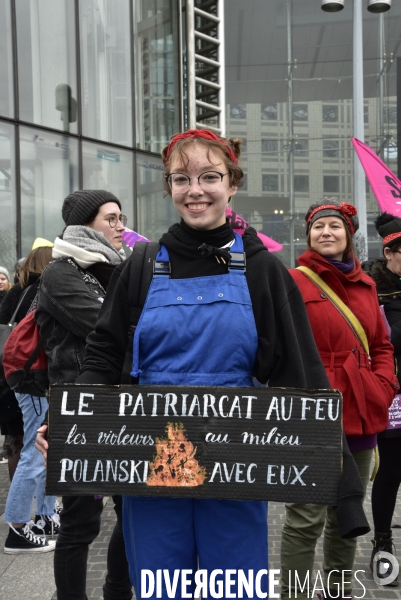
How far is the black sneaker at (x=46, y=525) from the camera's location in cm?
486

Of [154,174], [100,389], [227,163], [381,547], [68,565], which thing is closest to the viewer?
[100,389]

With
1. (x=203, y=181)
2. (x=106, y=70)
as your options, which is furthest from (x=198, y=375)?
(x=106, y=70)

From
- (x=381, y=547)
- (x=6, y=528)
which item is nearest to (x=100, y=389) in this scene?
(x=381, y=547)

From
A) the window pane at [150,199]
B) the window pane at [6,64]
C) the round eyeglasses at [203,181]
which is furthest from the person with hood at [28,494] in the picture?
the window pane at [150,199]

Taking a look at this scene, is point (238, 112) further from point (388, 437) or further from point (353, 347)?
point (353, 347)

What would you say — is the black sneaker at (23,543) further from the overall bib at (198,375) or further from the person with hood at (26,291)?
the overall bib at (198,375)

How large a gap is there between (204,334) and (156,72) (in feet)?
49.4

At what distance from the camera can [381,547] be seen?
4234 mm

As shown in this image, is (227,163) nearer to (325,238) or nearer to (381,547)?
(325,238)

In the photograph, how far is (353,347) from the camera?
11.5 ft

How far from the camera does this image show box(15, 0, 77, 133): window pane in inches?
503

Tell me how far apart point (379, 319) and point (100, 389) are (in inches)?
76.8

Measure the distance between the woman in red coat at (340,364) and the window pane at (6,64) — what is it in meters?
9.86

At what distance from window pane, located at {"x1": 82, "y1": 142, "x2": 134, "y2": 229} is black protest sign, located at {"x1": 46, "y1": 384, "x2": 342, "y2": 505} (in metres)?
12.2
